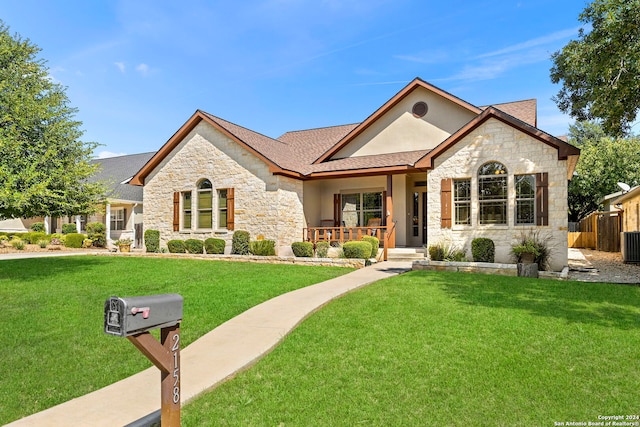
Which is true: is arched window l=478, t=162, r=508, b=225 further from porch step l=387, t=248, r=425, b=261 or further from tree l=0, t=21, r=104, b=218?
tree l=0, t=21, r=104, b=218

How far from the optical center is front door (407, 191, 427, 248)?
55.6 ft

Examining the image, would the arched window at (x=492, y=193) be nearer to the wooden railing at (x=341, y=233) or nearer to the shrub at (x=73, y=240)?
the wooden railing at (x=341, y=233)

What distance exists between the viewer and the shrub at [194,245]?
16656 mm

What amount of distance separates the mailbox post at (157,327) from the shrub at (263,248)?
40.4 ft

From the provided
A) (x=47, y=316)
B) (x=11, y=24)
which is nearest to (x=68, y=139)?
(x=11, y=24)

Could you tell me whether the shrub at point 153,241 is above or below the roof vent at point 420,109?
below

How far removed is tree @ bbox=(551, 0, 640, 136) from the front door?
7000 millimetres

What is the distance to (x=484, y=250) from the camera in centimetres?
1285

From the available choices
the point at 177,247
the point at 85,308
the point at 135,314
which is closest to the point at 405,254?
the point at 177,247

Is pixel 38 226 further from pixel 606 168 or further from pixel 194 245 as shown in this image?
pixel 606 168

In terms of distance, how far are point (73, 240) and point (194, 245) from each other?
1027 cm

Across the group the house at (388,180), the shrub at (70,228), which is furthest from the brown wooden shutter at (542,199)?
the shrub at (70,228)

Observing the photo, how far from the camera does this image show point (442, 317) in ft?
20.1

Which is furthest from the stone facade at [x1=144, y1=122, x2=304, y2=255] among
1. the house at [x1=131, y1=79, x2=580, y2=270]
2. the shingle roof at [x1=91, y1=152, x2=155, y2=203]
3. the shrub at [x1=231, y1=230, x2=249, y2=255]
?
the shingle roof at [x1=91, y1=152, x2=155, y2=203]
